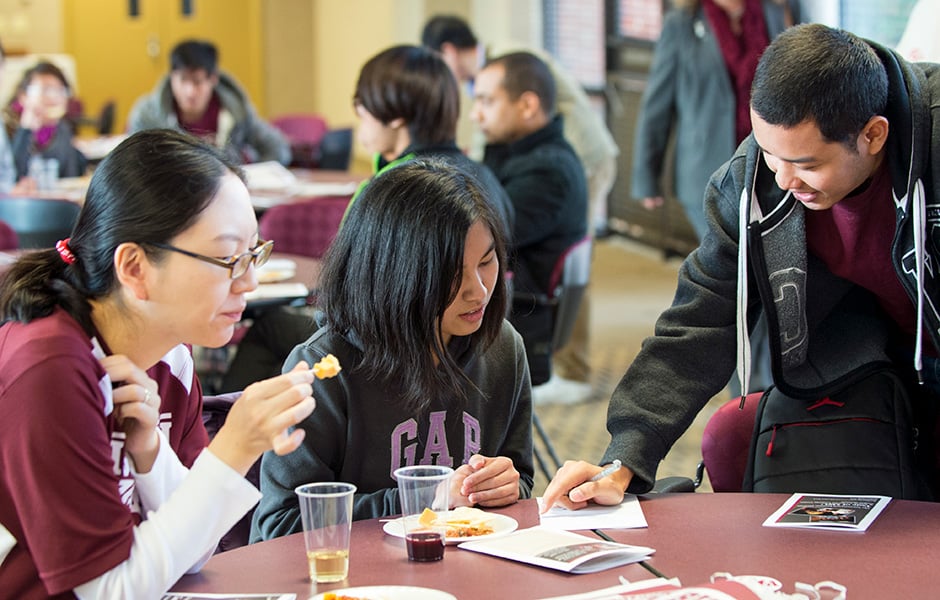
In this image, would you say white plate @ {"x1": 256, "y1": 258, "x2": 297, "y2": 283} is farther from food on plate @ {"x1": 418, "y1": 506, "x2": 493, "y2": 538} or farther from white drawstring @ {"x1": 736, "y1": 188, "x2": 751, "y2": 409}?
food on plate @ {"x1": 418, "y1": 506, "x2": 493, "y2": 538}

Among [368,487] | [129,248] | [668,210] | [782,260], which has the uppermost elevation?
[129,248]

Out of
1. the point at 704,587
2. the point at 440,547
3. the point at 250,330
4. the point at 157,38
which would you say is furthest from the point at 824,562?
the point at 157,38

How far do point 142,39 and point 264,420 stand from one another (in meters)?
13.5

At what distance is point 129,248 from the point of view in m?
1.57

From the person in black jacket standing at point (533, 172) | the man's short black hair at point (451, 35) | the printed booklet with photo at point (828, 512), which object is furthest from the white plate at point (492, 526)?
the man's short black hair at point (451, 35)

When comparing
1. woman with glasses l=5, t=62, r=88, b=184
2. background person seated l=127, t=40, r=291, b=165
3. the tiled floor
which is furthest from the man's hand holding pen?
woman with glasses l=5, t=62, r=88, b=184

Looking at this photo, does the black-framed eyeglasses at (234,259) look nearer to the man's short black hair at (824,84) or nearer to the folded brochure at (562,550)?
the folded brochure at (562,550)

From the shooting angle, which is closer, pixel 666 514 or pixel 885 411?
pixel 666 514

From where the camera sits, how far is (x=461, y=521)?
5.88 ft

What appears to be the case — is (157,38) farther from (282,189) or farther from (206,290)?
(206,290)

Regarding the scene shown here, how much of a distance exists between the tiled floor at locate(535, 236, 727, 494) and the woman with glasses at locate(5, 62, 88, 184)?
9.92ft

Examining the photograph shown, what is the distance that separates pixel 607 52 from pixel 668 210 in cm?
146

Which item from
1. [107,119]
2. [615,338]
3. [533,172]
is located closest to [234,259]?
[533,172]

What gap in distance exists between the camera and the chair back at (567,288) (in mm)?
4109
